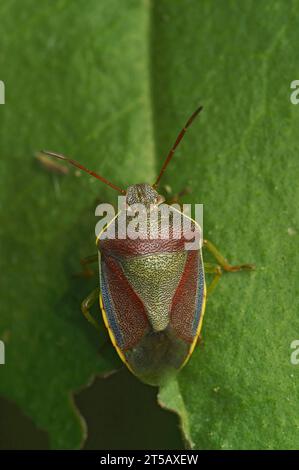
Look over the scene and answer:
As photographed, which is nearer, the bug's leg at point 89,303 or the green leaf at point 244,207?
the green leaf at point 244,207

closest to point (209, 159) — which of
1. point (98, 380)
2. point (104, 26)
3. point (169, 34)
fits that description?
point (169, 34)

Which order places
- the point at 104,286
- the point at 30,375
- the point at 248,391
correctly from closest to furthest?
the point at 248,391 → the point at 104,286 → the point at 30,375

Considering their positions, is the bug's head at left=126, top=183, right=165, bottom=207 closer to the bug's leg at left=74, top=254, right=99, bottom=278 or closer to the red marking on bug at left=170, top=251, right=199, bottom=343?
the red marking on bug at left=170, top=251, right=199, bottom=343

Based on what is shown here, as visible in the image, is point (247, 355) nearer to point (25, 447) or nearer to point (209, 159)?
point (209, 159)

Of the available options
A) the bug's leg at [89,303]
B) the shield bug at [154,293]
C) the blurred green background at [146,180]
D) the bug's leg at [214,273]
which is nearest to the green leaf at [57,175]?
the blurred green background at [146,180]

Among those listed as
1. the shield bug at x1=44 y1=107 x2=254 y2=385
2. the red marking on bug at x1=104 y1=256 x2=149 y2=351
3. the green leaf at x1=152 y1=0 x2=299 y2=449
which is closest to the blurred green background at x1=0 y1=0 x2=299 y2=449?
the green leaf at x1=152 y1=0 x2=299 y2=449

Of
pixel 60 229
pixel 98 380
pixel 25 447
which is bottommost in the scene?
pixel 25 447

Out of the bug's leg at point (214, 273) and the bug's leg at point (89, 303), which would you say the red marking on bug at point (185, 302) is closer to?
the bug's leg at point (214, 273)
